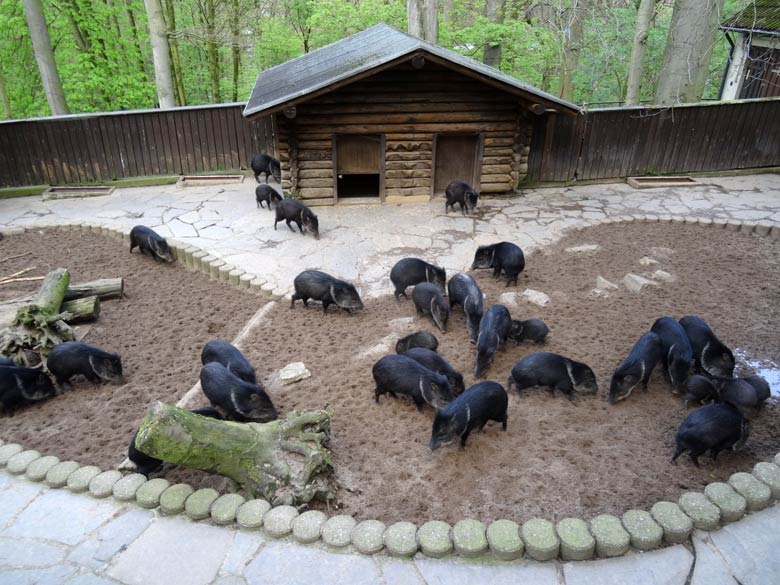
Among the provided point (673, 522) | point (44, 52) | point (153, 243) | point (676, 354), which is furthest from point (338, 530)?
point (44, 52)

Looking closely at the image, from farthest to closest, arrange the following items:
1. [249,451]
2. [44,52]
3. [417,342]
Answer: [44,52], [417,342], [249,451]

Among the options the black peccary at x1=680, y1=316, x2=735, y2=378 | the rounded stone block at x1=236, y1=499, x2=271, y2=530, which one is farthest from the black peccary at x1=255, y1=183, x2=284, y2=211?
the black peccary at x1=680, y1=316, x2=735, y2=378

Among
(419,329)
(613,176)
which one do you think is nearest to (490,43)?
(613,176)

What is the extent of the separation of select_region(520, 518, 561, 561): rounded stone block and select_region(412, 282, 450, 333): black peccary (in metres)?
3.18

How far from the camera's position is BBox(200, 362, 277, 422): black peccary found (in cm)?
496

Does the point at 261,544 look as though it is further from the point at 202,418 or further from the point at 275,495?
the point at 202,418

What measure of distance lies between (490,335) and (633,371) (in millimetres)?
1430

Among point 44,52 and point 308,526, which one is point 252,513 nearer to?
point 308,526

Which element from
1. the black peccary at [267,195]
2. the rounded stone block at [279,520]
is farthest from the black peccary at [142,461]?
the black peccary at [267,195]

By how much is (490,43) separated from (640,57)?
14.9 ft

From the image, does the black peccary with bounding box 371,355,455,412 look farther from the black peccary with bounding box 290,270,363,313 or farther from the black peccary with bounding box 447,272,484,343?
the black peccary with bounding box 290,270,363,313

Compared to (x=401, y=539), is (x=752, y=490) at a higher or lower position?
higher

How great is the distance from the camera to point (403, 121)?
10.7 metres

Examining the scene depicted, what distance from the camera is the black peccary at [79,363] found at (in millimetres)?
5688
